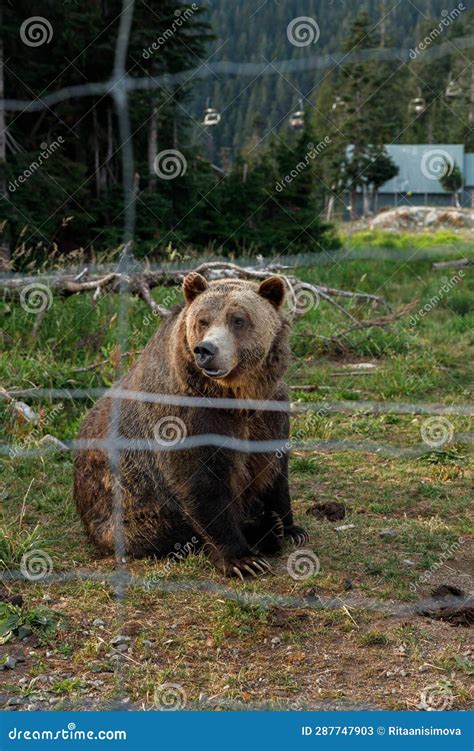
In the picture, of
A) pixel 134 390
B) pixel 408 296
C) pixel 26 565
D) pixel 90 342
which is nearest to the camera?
pixel 26 565

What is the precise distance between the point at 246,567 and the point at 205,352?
2.87ft

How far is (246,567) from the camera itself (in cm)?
338

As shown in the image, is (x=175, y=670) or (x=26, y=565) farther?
(x=26, y=565)

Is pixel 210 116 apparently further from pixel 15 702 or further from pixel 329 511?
pixel 15 702

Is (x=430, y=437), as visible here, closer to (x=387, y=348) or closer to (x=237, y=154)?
(x=387, y=348)

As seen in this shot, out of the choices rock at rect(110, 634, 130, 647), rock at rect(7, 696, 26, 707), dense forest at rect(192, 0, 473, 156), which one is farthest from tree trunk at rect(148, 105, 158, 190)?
rock at rect(7, 696, 26, 707)

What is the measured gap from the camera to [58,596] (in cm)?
325

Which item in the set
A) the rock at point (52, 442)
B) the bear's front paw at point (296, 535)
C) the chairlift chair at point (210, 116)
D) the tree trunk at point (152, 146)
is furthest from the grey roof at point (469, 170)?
the bear's front paw at point (296, 535)

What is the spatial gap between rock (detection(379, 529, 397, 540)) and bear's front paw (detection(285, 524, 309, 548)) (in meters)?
0.33

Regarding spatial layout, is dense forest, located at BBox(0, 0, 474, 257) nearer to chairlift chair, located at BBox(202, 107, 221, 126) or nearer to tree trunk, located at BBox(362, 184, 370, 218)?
chairlift chair, located at BBox(202, 107, 221, 126)

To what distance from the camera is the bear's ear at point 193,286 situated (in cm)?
336

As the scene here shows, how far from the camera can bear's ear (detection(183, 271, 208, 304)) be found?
3.36 meters

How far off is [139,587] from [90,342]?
9.25ft

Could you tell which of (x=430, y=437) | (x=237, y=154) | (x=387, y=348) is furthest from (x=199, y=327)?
(x=237, y=154)
